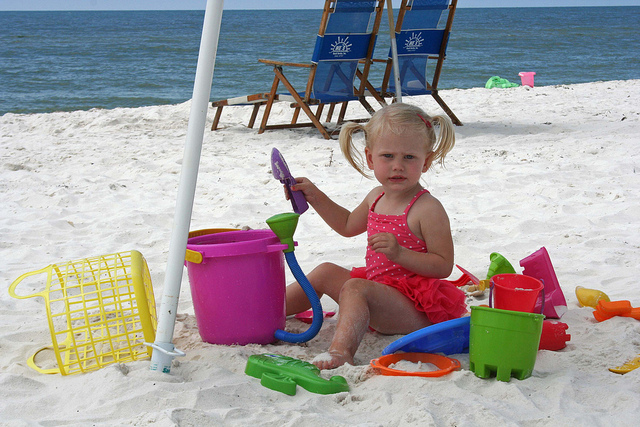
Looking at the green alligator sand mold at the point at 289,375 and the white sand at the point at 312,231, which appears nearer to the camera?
the white sand at the point at 312,231

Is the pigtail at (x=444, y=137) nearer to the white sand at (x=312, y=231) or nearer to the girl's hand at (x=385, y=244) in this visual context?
the girl's hand at (x=385, y=244)

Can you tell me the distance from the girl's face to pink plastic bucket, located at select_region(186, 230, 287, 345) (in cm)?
48

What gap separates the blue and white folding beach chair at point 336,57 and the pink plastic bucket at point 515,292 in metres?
4.14

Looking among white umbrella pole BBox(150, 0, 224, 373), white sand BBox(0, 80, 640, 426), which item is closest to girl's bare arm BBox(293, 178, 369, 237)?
white sand BBox(0, 80, 640, 426)

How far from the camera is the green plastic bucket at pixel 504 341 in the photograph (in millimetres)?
1618

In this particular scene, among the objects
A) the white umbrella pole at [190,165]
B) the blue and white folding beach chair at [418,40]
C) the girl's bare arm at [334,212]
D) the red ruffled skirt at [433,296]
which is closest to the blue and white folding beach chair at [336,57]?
the blue and white folding beach chair at [418,40]

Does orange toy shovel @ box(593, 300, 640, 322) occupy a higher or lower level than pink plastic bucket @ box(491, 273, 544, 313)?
lower

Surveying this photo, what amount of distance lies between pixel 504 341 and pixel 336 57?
4.80m

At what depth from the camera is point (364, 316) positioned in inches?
78.6

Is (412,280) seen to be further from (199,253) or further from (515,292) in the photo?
(199,253)

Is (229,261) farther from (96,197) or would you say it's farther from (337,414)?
(96,197)

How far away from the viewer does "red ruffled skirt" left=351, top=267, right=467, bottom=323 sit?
2.10 metres

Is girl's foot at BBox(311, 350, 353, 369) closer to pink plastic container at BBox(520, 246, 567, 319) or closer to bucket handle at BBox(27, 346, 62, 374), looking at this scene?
bucket handle at BBox(27, 346, 62, 374)

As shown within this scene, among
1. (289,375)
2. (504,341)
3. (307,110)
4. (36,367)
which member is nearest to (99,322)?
(36,367)
